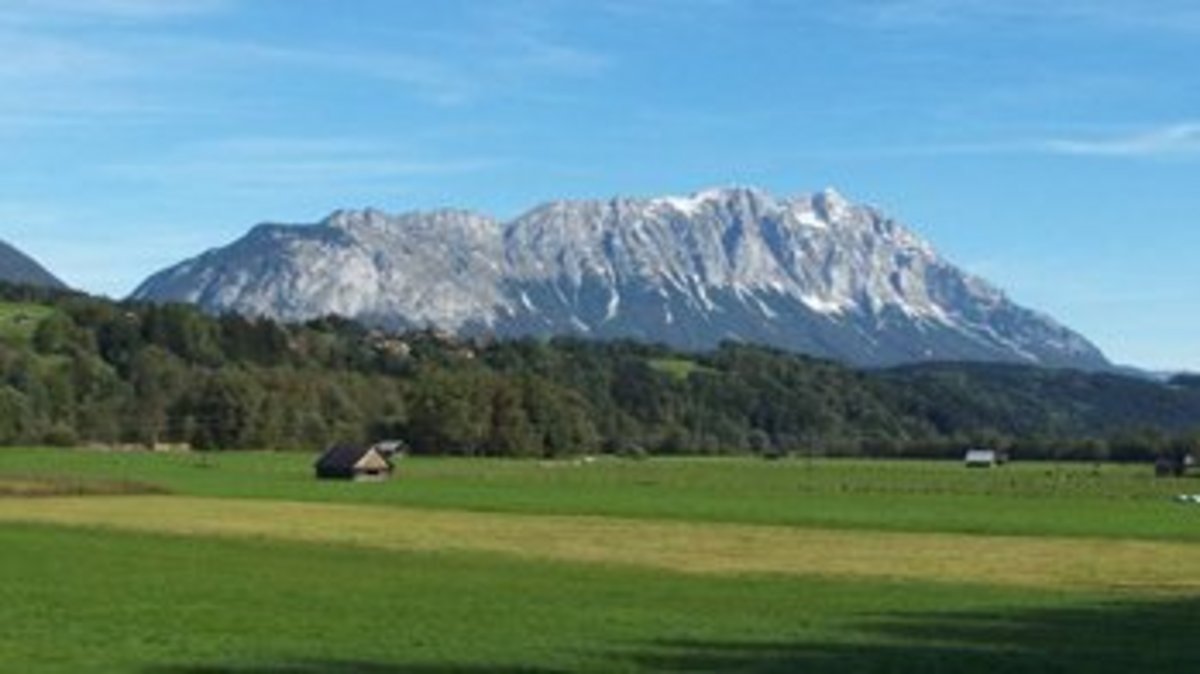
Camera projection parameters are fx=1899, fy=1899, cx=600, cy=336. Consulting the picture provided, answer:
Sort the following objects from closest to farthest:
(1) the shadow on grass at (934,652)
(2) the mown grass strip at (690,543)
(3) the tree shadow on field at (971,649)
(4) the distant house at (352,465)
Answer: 1. (1) the shadow on grass at (934,652)
2. (3) the tree shadow on field at (971,649)
3. (2) the mown grass strip at (690,543)
4. (4) the distant house at (352,465)

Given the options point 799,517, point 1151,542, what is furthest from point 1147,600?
point 799,517

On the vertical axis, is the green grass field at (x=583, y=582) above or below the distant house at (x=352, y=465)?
below

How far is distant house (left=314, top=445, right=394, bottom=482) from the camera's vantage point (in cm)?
14675

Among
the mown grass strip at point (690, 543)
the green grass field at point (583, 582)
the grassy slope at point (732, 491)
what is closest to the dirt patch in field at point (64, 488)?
the green grass field at point (583, 582)

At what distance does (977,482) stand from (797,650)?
123m

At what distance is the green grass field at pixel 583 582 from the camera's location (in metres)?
32.8

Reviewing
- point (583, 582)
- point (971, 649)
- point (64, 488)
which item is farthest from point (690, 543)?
point (64, 488)

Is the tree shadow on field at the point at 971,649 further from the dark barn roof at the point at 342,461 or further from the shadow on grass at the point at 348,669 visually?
the dark barn roof at the point at 342,461

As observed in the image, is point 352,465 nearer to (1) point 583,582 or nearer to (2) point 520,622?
(1) point 583,582

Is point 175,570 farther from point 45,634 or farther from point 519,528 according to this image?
point 519,528

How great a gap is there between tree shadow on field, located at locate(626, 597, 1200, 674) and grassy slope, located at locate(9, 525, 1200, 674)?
69 mm

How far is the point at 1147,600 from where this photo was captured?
48.3 metres

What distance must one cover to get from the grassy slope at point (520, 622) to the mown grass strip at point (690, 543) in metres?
5.72

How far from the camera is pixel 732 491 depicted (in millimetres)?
126500
